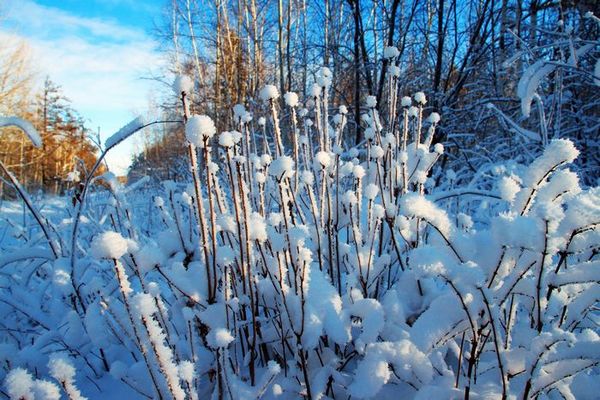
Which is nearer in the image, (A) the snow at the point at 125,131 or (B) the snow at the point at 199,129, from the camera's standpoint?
(B) the snow at the point at 199,129

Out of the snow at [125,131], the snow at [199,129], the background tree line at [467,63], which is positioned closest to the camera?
the snow at [199,129]

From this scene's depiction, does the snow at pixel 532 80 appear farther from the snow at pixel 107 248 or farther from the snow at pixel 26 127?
the snow at pixel 26 127

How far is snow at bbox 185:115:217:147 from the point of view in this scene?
2.03 ft

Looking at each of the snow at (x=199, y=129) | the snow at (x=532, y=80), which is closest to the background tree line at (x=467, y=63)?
the snow at (x=532, y=80)

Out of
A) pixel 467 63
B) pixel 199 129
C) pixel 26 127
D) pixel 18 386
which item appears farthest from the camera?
pixel 467 63

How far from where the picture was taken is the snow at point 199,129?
62 cm

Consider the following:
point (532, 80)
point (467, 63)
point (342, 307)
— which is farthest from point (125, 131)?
point (467, 63)

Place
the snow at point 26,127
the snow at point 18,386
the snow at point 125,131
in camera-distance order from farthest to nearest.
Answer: the snow at point 26,127, the snow at point 125,131, the snow at point 18,386

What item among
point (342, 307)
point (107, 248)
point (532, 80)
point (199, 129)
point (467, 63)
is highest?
point (467, 63)

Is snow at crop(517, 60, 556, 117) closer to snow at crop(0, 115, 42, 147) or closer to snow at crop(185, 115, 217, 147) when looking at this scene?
snow at crop(185, 115, 217, 147)

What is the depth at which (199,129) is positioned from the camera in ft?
2.03

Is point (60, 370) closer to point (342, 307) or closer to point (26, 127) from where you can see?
point (342, 307)

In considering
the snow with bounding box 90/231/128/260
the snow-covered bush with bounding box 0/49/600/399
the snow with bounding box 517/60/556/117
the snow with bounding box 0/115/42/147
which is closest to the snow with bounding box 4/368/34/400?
the snow-covered bush with bounding box 0/49/600/399

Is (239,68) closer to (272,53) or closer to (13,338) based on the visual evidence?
(272,53)
